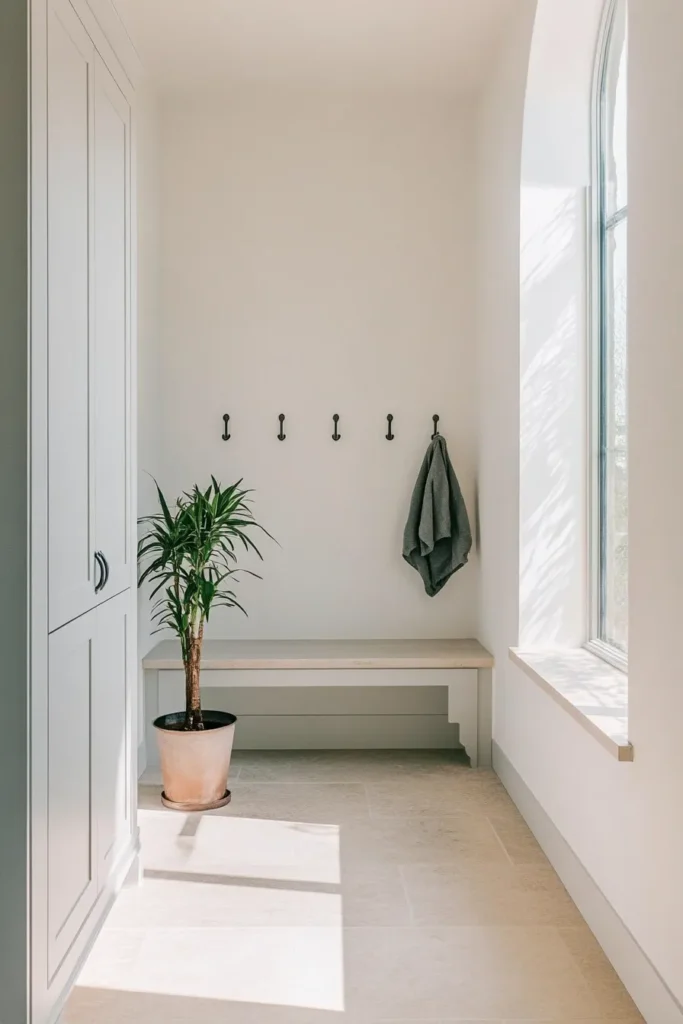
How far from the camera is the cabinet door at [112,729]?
7.30ft

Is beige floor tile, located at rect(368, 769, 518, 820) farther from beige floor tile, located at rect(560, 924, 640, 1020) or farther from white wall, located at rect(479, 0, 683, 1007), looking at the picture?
beige floor tile, located at rect(560, 924, 640, 1020)

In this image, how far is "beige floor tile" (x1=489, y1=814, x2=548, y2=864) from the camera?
2.87 meters

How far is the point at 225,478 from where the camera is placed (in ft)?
13.6

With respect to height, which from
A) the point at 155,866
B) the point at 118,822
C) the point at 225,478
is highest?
the point at 225,478

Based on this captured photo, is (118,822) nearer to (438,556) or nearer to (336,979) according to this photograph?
(336,979)

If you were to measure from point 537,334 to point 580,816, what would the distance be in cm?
159

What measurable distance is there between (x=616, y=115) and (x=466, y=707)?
7.29ft

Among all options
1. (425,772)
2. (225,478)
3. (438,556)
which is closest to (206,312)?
(225,478)

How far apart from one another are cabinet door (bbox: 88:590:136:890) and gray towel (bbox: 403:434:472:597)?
1644mm

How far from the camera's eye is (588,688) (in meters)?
2.63

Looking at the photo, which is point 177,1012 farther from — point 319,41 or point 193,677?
point 319,41

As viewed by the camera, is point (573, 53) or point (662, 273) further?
point (573, 53)

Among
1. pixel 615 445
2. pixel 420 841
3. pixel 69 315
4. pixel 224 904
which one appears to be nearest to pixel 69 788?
pixel 224 904

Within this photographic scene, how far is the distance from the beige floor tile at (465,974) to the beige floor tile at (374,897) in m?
0.06
